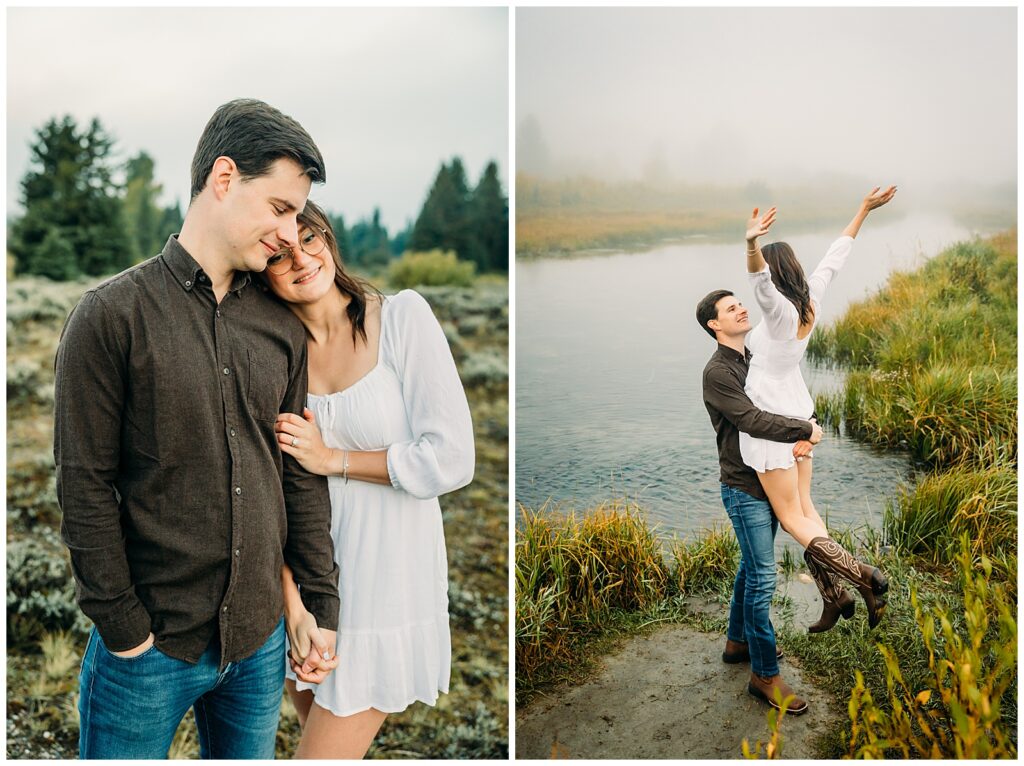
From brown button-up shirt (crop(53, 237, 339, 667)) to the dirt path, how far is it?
3.73 ft

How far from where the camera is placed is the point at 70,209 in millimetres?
3682

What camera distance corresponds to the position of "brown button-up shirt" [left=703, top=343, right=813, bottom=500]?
2.75 metres

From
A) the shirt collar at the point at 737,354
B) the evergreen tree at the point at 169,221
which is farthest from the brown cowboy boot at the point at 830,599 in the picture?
the evergreen tree at the point at 169,221

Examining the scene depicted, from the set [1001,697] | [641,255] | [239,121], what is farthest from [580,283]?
[1001,697]

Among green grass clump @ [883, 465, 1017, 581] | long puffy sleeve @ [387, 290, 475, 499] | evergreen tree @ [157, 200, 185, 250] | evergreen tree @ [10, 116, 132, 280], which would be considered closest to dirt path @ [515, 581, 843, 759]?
green grass clump @ [883, 465, 1017, 581]

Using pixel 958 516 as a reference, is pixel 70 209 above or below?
above

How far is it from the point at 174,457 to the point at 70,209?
2195 millimetres

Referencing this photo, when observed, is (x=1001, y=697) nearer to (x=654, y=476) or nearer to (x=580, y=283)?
(x=654, y=476)

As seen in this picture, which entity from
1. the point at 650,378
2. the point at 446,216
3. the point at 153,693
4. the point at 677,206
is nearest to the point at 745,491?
the point at 650,378

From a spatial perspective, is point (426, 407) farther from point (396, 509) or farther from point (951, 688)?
point (951, 688)

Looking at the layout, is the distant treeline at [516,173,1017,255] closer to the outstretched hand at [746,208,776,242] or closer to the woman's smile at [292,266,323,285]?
the outstretched hand at [746,208,776,242]

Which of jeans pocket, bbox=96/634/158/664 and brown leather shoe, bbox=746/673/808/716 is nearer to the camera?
jeans pocket, bbox=96/634/158/664

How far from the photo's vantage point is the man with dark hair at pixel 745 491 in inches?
108

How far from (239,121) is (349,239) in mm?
1680
